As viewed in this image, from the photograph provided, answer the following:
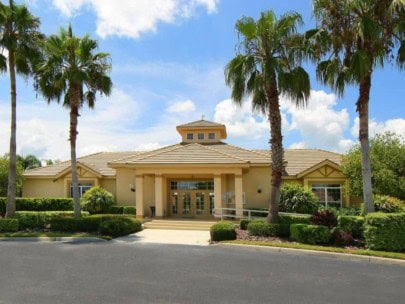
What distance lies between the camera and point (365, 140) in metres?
16.0

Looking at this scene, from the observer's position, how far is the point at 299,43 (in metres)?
17.5

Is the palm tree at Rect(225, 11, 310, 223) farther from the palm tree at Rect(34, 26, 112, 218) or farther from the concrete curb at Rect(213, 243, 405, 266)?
the palm tree at Rect(34, 26, 112, 218)

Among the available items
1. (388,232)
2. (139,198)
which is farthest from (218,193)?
(388,232)

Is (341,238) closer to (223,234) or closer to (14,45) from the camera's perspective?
(223,234)

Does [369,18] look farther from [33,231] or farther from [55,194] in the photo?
[55,194]

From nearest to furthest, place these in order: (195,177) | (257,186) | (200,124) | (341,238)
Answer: (341,238) < (257,186) < (195,177) < (200,124)

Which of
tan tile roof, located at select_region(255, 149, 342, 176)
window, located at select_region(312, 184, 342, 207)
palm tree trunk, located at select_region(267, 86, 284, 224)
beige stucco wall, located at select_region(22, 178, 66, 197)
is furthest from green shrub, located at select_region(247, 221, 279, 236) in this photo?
beige stucco wall, located at select_region(22, 178, 66, 197)

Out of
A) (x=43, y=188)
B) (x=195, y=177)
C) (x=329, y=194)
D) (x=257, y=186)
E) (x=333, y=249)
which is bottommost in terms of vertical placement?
(x=333, y=249)

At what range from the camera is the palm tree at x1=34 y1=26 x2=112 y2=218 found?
1945cm

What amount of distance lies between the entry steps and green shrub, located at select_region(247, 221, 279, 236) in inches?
190

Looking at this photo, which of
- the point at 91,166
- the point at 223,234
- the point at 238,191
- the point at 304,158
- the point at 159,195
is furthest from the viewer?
the point at 304,158

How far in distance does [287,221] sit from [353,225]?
131 inches

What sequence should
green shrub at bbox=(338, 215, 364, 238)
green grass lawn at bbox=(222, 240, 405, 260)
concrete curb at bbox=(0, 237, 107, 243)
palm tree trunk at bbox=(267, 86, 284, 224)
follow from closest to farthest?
green grass lawn at bbox=(222, 240, 405, 260) → green shrub at bbox=(338, 215, 364, 238) → concrete curb at bbox=(0, 237, 107, 243) → palm tree trunk at bbox=(267, 86, 284, 224)

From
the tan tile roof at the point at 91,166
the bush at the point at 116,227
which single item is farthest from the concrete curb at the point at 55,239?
the tan tile roof at the point at 91,166
